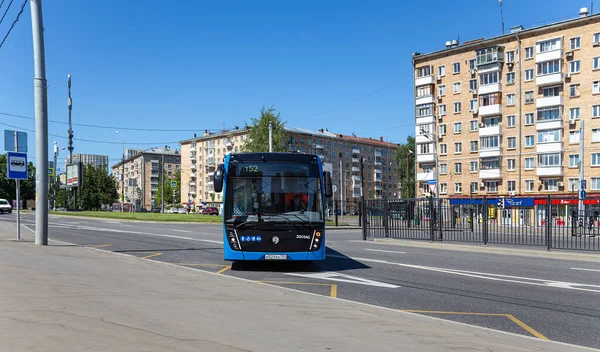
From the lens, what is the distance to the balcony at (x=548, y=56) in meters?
55.3

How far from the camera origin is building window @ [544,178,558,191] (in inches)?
2199

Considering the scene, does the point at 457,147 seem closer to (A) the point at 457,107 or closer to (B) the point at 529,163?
(A) the point at 457,107

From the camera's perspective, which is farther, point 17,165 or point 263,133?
point 263,133

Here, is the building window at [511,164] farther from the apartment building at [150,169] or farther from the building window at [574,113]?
the apartment building at [150,169]

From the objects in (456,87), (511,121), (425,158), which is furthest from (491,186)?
(456,87)

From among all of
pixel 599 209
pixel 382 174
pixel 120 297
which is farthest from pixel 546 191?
pixel 382 174

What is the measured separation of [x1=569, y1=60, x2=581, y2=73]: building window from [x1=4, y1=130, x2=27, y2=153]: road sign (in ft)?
179

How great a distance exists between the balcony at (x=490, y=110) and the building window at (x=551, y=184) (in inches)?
373

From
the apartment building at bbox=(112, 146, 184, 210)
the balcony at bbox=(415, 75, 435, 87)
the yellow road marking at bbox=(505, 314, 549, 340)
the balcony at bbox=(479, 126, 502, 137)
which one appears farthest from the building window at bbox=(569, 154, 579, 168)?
the apartment building at bbox=(112, 146, 184, 210)

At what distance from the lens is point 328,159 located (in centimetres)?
11738

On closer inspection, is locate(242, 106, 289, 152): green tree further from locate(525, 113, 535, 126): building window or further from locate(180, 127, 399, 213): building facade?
locate(180, 127, 399, 213): building facade

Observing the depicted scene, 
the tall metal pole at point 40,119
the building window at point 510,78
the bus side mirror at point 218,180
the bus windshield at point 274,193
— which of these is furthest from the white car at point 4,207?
the building window at point 510,78

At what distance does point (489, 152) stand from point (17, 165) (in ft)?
180

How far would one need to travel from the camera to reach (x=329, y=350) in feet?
16.2
